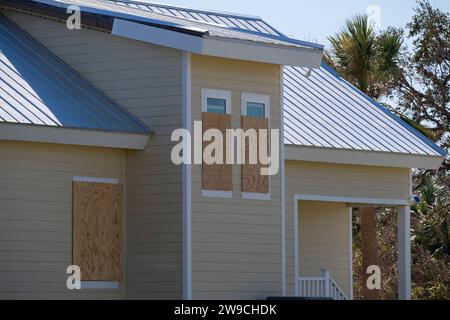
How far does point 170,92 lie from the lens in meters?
23.9

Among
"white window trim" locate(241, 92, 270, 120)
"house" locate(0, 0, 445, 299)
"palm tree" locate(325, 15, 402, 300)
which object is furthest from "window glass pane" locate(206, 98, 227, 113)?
"palm tree" locate(325, 15, 402, 300)

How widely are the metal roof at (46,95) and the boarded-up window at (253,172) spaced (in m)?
1.99

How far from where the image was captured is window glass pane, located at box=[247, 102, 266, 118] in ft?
81.4

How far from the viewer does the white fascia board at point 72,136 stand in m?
22.3

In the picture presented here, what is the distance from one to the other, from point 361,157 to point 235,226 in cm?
481

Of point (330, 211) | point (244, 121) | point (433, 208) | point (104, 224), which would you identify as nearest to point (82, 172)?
point (104, 224)

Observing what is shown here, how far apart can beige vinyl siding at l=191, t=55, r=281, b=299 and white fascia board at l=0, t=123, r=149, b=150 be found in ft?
4.14

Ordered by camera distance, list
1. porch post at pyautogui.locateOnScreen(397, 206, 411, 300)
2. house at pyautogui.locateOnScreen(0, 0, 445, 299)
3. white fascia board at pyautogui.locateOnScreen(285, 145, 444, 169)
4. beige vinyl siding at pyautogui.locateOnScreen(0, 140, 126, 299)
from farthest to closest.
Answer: porch post at pyautogui.locateOnScreen(397, 206, 411, 300), white fascia board at pyautogui.locateOnScreen(285, 145, 444, 169), house at pyautogui.locateOnScreen(0, 0, 445, 299), beige vinyl siding at pyautogui.locateOnScreen(0, 140, 126, 299)

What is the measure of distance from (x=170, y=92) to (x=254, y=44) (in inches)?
75.0

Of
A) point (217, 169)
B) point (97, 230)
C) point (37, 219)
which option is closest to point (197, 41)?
point (217, 169)

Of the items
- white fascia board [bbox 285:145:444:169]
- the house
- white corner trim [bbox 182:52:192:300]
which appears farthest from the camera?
white fascia board [bbox 285:145:444:169]

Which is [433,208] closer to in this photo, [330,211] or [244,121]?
[330,211]

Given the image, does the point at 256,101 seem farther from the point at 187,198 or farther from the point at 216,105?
the point at 187,198

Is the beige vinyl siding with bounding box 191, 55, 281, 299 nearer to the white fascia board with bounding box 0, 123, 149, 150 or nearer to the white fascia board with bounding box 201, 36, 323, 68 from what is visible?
the white fascia board with bounding box 201, 36, 323, 68
